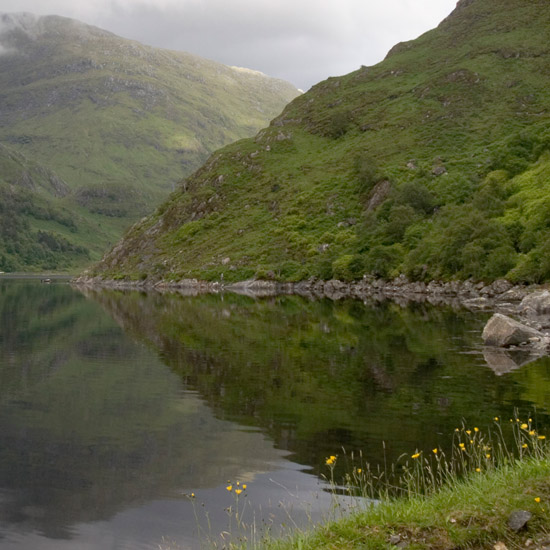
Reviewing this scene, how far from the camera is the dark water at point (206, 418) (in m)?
15.9

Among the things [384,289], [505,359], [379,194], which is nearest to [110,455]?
[505,359]

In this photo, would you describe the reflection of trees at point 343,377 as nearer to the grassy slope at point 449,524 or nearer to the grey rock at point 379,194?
the grassy slope at point 449,524

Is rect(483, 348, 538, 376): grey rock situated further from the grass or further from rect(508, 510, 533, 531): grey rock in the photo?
rect(508, 510, 533, 531): grey rock

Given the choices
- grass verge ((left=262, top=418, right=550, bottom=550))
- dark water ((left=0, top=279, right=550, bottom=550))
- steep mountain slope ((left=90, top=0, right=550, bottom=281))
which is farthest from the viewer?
steep mountain slope ((left=90, top=0, right=550, bottom=281))

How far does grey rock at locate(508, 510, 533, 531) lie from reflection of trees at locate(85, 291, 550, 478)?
8458mm

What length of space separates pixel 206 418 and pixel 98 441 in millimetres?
4843

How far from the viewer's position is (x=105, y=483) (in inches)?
708

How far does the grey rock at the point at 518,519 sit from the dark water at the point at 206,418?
17.2 ft

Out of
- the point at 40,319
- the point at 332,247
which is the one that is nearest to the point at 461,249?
the point at 332,247

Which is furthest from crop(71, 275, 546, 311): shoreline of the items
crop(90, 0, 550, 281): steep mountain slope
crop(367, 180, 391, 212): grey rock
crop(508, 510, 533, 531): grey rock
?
crop(508, 510, 533, 531): grey rock

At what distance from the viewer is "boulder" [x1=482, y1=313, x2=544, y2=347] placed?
Answer: 4338 cm

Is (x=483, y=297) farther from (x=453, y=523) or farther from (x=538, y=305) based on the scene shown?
(x=453, y=523)

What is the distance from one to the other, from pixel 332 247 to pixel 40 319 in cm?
9002

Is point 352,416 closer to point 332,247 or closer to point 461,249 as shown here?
point 461,249
